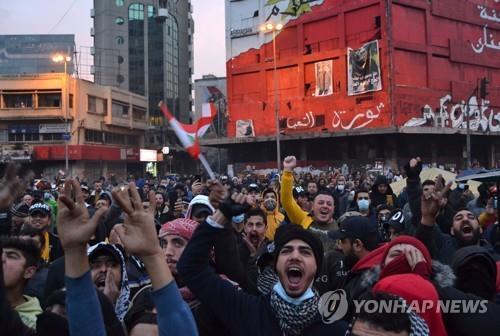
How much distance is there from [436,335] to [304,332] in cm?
62

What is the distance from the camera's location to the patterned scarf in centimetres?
266

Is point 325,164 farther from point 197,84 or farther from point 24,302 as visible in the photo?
point 24,302

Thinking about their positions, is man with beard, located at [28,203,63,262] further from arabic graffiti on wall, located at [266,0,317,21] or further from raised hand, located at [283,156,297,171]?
arabic graffiti on wall, located at [266,0,317,21]

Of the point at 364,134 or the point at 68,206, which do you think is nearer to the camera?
the point at 68,206

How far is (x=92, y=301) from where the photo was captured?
2.05 metres

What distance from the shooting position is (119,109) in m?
51.0

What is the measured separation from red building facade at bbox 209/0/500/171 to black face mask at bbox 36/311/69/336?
34214mm

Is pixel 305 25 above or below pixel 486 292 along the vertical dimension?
above

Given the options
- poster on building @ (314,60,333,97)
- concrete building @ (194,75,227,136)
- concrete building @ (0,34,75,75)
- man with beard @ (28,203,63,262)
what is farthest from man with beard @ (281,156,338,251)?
concrete building @ (0,34,75,75)

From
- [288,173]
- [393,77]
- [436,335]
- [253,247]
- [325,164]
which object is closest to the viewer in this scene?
[436,335]

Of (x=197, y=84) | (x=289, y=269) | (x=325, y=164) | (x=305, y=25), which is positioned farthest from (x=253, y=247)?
(x=197, y=84)

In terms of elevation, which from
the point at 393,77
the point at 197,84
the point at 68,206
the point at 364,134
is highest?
the point at 197,84

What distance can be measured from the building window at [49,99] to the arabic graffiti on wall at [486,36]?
33.7 m

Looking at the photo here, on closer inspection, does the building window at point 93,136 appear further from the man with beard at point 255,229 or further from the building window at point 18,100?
the man with beard at point 255,229
